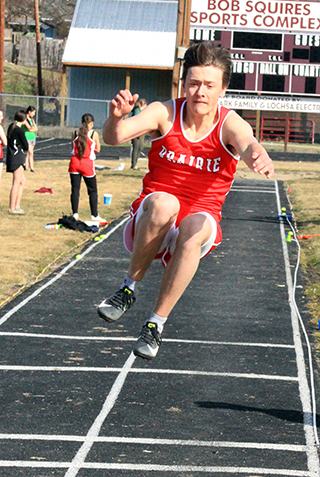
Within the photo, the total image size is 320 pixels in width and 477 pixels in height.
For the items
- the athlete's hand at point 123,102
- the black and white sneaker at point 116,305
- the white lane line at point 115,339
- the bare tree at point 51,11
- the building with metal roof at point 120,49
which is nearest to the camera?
the athlete's hand at point 123,102

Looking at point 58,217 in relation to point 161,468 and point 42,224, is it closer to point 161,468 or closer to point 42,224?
point 42,224

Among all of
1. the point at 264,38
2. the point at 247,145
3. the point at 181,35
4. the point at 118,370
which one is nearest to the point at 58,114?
the point at 264,38

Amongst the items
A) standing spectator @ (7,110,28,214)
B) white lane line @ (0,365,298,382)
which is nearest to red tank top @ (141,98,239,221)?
white lane line @ (0,365,298,382)

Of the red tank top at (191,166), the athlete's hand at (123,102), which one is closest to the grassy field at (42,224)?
the red tank top at (191,166)

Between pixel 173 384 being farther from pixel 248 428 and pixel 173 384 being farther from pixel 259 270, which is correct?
pixel 259 270

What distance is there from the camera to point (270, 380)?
28.0 ft

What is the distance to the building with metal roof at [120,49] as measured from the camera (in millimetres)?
40406

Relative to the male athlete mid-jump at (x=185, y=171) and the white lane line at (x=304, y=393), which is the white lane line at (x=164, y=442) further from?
the male athlete mid-jump at (x=185, y=171)

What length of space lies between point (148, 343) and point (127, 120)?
1330mm

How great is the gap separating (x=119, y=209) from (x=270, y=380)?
10.4m

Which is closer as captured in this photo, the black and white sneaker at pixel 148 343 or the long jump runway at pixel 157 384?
the black and white sneaker at pixel 148 343

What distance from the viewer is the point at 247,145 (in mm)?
4223

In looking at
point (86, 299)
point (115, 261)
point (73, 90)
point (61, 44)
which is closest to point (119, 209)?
point (115, 261)

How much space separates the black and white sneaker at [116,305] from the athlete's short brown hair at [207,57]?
1.39 metres
